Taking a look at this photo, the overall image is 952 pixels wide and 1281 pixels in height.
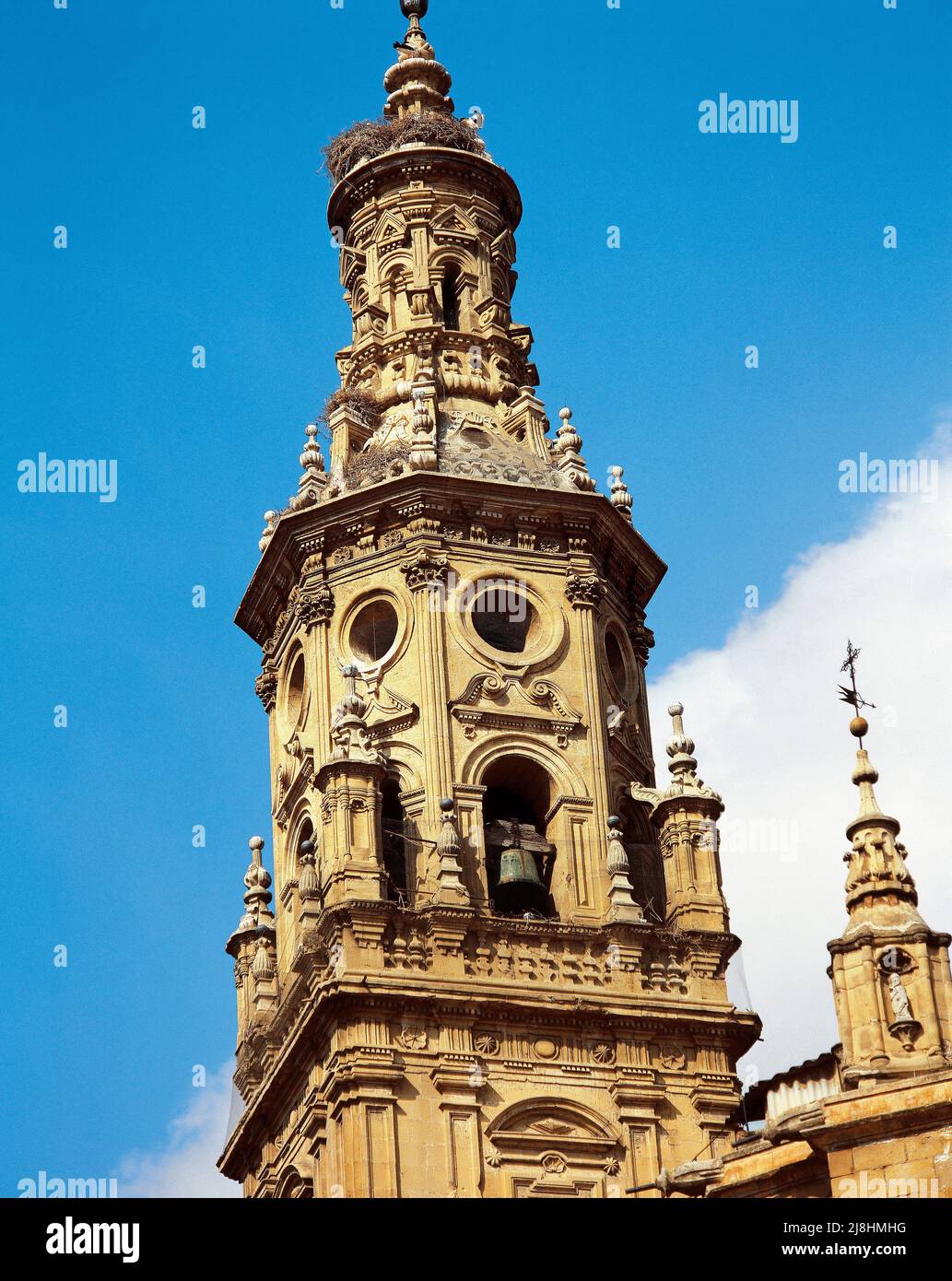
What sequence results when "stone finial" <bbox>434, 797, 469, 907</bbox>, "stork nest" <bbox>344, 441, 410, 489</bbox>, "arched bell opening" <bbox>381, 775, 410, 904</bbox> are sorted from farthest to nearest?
1. "stork nest" <bbox>344, 441, 410, 489</bbox>
2. "arched bell opening" <bbox>381, 775, 410, 904</bbox>
3. "stone finial" <bbox>434, 797, 469, 907</bbox>

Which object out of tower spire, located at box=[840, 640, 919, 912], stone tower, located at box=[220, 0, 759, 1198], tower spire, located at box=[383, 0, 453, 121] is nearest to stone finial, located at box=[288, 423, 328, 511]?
stone tower, located at box=[220, 0, 759, 1198]

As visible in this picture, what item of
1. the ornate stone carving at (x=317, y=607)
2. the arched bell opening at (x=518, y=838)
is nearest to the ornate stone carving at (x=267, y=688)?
the ornate stone carving at (x=317, y=607)

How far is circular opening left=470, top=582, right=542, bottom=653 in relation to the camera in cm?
7250

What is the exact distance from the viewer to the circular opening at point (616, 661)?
244 feet

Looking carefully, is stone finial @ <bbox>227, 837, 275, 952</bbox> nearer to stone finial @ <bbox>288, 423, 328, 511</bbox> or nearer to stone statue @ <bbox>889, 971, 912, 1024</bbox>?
stone finial @ <bbox>288, 423, 328, 511</bbox>

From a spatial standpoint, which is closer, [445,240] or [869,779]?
[869,779]

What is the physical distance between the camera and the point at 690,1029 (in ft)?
221

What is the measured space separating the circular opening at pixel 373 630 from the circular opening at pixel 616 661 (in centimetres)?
478

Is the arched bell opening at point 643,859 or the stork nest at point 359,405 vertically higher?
the stork nest at point 359,405

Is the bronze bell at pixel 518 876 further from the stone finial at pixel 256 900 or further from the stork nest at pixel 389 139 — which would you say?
the stork nest at pixel 389 139

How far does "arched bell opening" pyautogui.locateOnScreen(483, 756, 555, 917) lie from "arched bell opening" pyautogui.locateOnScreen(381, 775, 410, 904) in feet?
5.48
